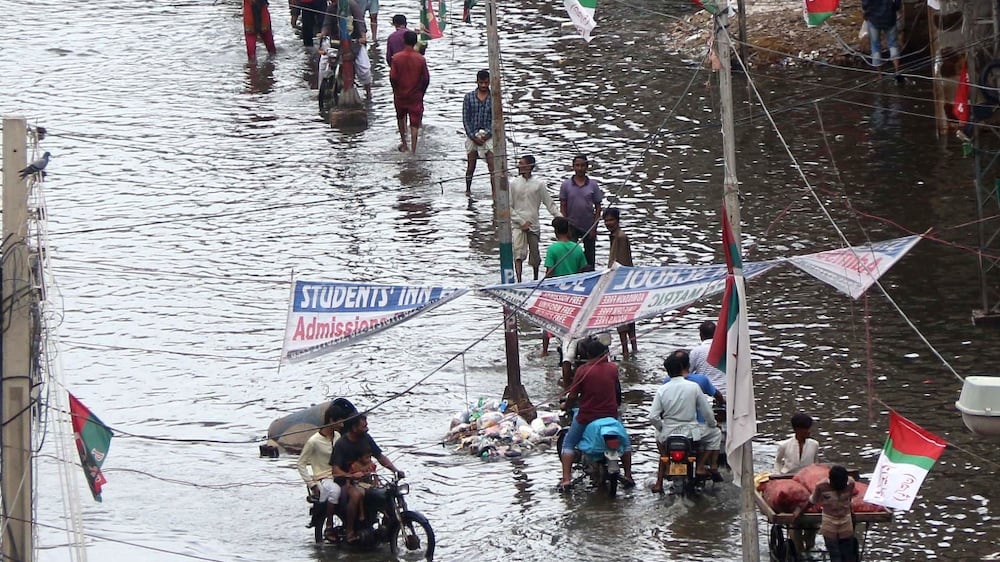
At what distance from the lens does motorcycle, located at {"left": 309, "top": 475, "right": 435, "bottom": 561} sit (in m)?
12.9

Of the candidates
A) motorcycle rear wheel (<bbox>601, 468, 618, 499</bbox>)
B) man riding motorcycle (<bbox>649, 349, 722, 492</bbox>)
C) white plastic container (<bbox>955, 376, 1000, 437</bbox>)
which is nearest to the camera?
white plastic container (<bbox>955, 376, 1000, 437</bbox>)

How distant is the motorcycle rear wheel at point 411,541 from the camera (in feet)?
41.5

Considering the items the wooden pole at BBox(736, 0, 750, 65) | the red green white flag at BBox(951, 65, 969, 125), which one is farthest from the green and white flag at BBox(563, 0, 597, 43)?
the wooden pole at BBox(736, 0, 750, 65)

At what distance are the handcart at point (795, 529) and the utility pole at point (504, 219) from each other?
333 centimetres

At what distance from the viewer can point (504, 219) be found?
15.6 m

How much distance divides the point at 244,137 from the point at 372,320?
13.2 m

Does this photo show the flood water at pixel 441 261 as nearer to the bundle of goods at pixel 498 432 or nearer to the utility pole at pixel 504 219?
the bundle of goods at pixel 498 432

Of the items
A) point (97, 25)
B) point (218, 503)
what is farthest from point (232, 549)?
point (97, 25)

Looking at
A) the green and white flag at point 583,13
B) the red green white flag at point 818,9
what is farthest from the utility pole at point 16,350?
the red green white flag at point 818,9

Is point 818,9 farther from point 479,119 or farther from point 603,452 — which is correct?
point 479,119

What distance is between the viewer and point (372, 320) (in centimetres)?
1208

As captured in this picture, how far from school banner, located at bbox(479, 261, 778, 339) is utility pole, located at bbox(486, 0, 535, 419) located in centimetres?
231

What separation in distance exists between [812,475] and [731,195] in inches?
84.5

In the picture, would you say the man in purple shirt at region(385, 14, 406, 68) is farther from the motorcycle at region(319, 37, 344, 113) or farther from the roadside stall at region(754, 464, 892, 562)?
the roadside stall at region(754, 464, 892, 562)
